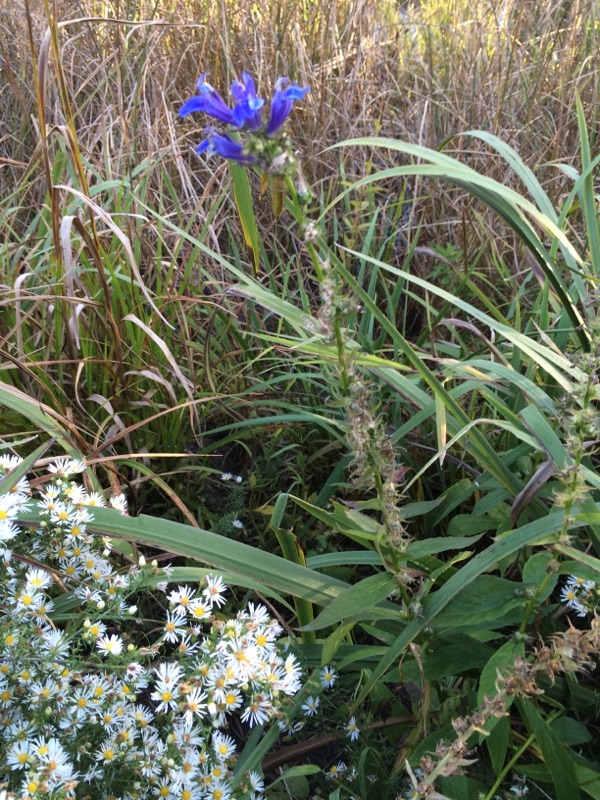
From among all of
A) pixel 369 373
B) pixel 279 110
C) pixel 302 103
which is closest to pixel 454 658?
pixel 369 373

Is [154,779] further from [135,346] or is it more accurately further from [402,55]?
[402,55]

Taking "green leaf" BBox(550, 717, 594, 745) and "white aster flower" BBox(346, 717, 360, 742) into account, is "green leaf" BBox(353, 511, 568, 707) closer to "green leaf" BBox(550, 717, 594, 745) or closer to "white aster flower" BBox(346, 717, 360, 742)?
"white aster flower" BBox(346, 717, 360, 742)

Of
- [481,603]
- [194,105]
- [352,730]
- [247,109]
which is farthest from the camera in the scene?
[352,730]

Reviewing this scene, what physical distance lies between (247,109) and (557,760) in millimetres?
1023

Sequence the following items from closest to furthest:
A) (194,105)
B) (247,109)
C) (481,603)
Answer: (247,109) → (194,105) → (481,603)

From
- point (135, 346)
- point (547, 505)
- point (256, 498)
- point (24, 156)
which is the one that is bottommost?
point (256, 498)

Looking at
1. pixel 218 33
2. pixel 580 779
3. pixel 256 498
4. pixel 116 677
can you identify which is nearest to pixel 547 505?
pixel 580 779

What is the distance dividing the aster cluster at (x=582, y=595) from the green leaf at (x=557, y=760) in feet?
0.89

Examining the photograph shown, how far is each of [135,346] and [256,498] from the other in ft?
1.69

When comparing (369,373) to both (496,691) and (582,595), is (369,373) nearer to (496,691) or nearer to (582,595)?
(582,595)

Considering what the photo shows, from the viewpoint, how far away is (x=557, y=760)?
110cm

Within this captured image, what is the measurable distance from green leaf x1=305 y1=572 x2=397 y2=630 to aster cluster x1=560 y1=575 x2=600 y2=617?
0.40 m

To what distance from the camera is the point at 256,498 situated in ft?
6.40

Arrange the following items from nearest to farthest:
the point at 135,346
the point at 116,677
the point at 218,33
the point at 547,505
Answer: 1. the point at 116,677
2. the point at 547,505
3. the point at 135,346
4. the point at 218,33
